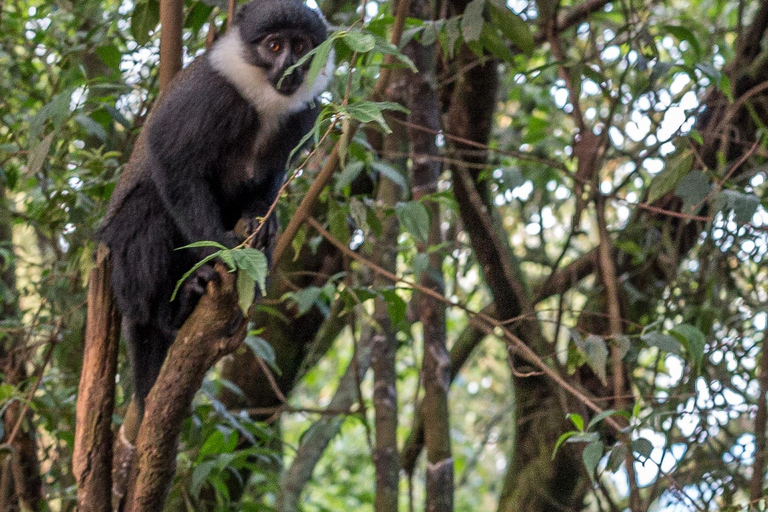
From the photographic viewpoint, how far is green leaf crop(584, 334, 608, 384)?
2551 mm

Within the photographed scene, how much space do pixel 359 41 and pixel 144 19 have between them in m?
1.43

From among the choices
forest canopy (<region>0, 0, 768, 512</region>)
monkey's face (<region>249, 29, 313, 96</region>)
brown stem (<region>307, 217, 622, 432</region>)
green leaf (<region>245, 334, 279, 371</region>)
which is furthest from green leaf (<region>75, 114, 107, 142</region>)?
green leaf (<region>245, 334, 279, 371</region>)

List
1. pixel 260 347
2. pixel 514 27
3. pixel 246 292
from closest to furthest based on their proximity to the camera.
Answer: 1. pixel 246 292
2. pixel 514 27
3. pixel 260 347

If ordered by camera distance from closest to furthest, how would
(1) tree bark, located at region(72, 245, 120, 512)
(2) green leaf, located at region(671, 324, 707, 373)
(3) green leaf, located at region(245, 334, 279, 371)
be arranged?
(2) green leaf, located at region(671, 324, 707, 373)
(1) tree bark, located at region(72, 245, 120, 512)
(3) green leaf, located at region(245, 334, 279, 371)

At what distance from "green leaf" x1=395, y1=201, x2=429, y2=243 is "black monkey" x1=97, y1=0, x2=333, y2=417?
45cm

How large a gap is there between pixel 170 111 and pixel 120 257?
21.4 inches

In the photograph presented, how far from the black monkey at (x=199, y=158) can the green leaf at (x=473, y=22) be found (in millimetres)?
599

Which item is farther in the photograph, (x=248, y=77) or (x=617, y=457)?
(x=248, y=77)

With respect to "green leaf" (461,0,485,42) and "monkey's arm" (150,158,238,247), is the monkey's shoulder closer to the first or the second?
"monkey's arm" (150,158,238,247)

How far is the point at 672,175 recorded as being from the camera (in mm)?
2889

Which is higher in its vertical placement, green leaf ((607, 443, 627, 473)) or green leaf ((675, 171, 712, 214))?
green leaf ((675, 171, 712, 214))

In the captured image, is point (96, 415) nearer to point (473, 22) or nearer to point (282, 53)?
point (282, 53)

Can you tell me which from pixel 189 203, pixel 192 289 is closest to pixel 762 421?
pixel 192 289

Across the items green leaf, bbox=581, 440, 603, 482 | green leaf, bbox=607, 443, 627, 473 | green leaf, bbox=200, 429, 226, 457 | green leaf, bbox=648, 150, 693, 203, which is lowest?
green leaf, bbox=581, 440, 603, 482
